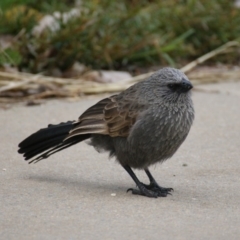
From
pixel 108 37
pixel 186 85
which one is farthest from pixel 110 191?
pixel 108 37

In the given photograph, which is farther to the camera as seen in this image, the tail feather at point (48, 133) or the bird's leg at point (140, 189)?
the tail feather at point (48, 133)

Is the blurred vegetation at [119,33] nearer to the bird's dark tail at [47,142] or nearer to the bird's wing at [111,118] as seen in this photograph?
the bird's dark tail at [47,142]

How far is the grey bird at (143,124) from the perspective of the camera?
5.33 meters

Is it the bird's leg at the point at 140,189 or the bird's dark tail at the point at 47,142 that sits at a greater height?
the bird's dark tail at the point at 47,142

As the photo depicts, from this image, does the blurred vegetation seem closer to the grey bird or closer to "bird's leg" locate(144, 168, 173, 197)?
the grey bird

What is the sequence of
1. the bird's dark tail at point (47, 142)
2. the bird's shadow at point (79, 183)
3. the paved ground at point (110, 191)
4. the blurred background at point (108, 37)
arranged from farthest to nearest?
1. the blurred background at point (108, 37)
2. the bird's dark tail at point (47, 142)
3. the bird's shadow at point (79, 183)
4. the paved ground at point (110, 191)

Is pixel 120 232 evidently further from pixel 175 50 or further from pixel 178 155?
pixel 175 50

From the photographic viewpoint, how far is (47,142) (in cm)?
582

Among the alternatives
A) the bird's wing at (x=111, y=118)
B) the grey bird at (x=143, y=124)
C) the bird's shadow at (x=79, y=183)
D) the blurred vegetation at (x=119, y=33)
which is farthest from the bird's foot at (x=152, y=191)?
the blurred vegetation at (x=119, y=33)

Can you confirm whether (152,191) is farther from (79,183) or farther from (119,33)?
(119,33)

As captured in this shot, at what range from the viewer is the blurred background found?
8.52 metres

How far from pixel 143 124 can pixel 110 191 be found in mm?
529

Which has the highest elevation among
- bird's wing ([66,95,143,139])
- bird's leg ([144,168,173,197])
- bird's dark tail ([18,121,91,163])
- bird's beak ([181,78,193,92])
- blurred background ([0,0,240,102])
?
bird's beak ([181,78,193,92])

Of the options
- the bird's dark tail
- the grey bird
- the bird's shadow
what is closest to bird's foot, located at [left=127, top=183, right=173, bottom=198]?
the grey bird
